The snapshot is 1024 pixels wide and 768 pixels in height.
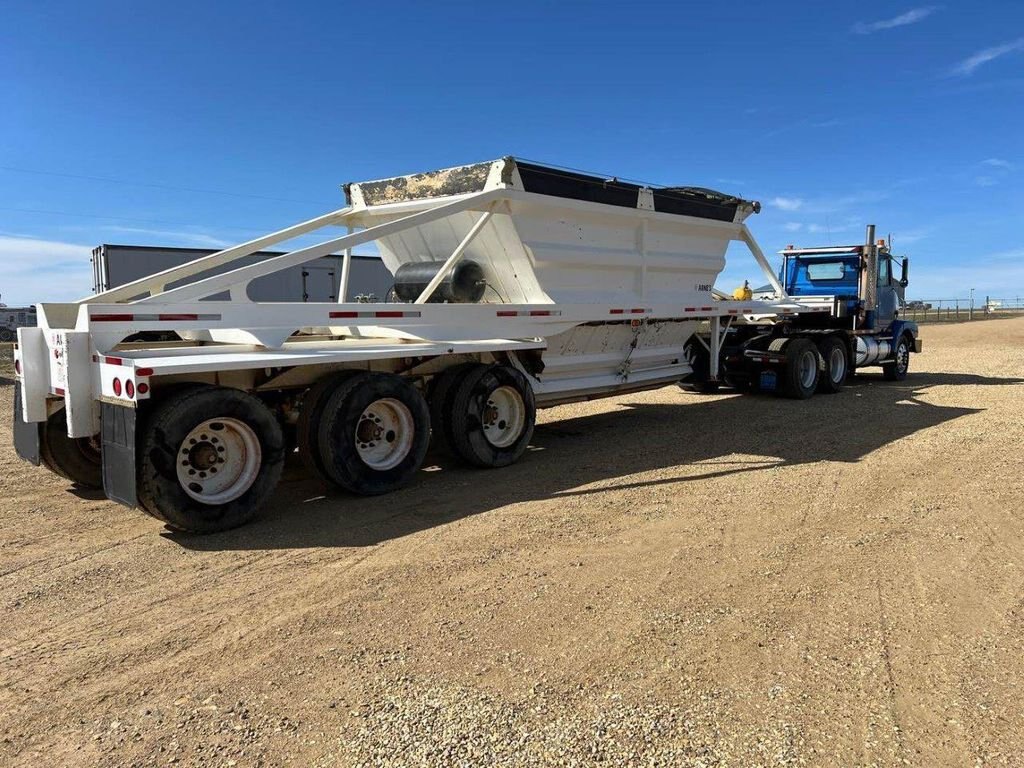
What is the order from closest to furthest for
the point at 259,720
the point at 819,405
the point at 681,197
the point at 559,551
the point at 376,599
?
the point at 259,720, the point at 376,599, the point at 559,551, the point at 681,197, the point at 819,405

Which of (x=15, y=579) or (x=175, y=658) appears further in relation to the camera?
(x=15, y=579)

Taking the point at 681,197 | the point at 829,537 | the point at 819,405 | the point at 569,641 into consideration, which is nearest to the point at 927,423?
the point at 819,405

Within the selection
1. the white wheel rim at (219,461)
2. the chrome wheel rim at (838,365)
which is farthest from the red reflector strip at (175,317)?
the chrome wheel rim at (838,365)

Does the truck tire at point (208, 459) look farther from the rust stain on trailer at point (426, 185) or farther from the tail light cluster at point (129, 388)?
the rust stain on trailer at point (426, 185)

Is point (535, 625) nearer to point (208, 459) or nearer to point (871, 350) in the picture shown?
point (208, 459)

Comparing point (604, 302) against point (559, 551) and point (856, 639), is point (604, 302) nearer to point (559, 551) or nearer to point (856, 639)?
point (559, 551)

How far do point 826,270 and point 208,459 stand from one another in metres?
13.5

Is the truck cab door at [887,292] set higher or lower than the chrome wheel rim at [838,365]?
higher

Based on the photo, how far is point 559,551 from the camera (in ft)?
16.2

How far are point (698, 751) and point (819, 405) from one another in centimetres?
1030

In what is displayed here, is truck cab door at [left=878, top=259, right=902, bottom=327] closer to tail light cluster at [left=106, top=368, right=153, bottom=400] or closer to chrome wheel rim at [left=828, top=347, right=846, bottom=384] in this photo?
chrome wheel rim at [left=828, top=347, right=846, bottom=384]

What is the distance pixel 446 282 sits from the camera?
314 inches

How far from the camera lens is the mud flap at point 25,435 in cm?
604

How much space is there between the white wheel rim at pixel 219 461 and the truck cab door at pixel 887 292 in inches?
539
